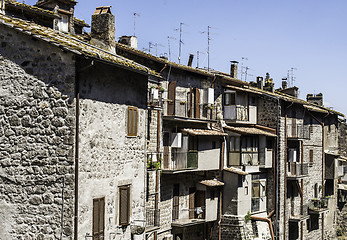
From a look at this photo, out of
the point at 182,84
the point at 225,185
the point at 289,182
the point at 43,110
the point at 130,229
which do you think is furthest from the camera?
the point at 289,182

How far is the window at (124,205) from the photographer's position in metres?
16.1

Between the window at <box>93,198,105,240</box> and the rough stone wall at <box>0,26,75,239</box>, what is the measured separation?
1164 millimetres

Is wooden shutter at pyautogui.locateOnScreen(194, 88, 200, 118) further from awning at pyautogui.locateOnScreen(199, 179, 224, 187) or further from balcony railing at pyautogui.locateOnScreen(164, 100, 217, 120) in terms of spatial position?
awning at pyautogui.locateOnScreen(199, 179, 224, 187)

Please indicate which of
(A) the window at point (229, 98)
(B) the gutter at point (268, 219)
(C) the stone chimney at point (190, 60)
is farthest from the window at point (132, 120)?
(B) the gutter at point (268, 219)

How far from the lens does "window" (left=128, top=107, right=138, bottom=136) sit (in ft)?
54.4

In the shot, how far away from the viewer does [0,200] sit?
562 inches

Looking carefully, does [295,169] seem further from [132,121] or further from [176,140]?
[132,121]

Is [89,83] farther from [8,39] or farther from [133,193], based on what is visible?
[133,193]

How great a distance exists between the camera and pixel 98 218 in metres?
14.9

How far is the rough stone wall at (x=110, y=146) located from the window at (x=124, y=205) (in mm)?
170

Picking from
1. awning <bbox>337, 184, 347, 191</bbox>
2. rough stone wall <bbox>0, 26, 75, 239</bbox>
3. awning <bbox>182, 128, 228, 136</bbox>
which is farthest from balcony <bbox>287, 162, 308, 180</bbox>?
rough stone wall <bbox>0, 26, 75, 239</bbox>

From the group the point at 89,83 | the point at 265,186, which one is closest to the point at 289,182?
the point at 265,186

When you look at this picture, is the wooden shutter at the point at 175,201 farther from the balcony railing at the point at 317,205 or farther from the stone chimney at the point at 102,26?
the balcony railing at the point at 317,205

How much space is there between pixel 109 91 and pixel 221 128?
19026 mm
